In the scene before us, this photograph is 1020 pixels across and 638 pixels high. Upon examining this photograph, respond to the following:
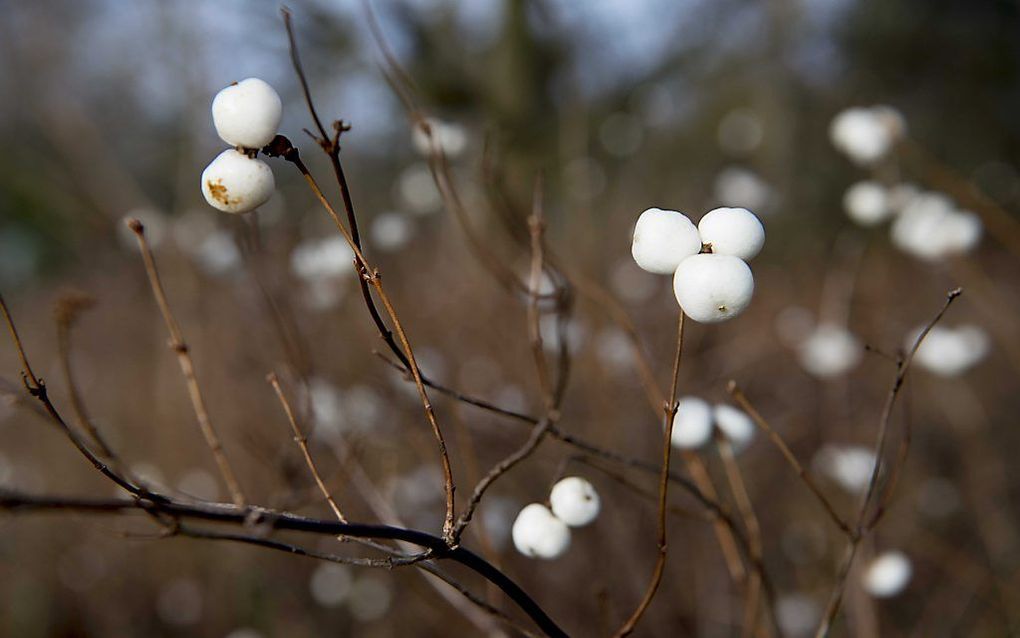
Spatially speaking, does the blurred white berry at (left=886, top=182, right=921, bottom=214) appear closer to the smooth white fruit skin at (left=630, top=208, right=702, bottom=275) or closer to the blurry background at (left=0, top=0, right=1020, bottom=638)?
the blurry background at (left=0, top=0, right=1020, bottom=638)

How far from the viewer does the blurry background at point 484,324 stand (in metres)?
2.12

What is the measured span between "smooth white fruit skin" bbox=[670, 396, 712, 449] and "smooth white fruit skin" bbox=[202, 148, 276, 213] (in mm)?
567

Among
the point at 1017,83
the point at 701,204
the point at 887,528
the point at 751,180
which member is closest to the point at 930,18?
the point at 1017,83

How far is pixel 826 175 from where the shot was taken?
291 inches

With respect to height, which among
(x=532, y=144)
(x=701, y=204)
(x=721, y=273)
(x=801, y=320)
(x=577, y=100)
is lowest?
(x=721, y=273)

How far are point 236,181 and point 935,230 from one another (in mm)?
1554

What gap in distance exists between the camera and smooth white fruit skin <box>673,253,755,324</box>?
654 mm

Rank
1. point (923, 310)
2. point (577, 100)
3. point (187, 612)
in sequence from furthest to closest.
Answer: point (923, 310), point (187, 612), point (577, 100)

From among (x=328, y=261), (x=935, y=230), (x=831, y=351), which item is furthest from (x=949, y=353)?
(x=328, y=261)

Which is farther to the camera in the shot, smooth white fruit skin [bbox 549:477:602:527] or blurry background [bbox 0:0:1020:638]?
blurry background [bbox 0:0:1020:638]

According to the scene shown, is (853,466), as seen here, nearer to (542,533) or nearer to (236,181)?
(542,533)

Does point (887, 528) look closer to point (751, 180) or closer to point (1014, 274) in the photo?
point (751, 180)

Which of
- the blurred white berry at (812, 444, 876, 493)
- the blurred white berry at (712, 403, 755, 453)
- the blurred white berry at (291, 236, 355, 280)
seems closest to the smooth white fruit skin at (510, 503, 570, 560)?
the blurred white berry at (712, 403, 755, 453)

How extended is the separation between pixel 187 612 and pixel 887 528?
8.83 ft
